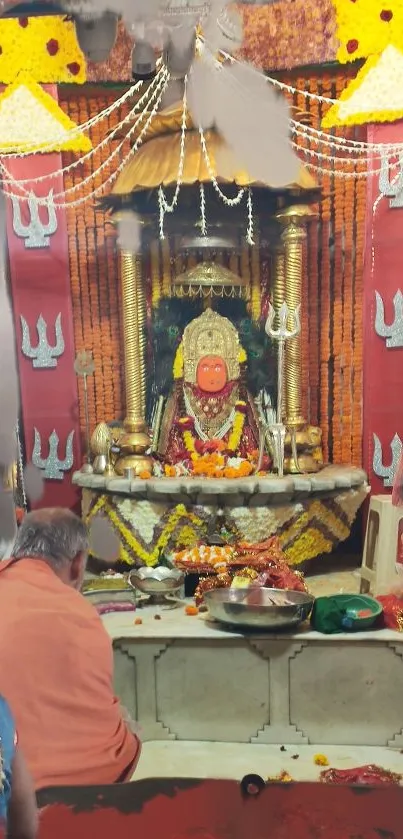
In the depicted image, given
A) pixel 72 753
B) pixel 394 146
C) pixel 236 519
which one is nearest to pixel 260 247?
pixel 394 146

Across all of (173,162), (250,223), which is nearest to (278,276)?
(250,223)

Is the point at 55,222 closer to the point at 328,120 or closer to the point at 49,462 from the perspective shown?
the point at 49,462

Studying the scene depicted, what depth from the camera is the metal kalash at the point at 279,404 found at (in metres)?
2.20

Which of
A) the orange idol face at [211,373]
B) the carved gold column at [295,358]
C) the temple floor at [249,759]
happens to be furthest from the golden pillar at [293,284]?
the temple floor at [249,759]

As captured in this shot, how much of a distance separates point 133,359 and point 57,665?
0.98 m

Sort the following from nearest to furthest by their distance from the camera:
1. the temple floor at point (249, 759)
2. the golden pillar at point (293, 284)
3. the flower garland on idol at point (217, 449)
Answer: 1. the temple floor at point (249, 759)
2. the golden pillar at point (293, 284)
3. the flower garland on idol at point (217, 449)

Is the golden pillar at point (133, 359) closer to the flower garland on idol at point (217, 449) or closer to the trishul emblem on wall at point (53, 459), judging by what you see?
the trishul emblem on wall at point (53, 459)

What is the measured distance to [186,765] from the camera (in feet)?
4.85

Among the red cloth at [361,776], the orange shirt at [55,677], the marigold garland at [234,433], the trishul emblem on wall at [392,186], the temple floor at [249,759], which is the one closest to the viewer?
the orange shirt at [55,677]

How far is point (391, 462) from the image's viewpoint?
2.51m

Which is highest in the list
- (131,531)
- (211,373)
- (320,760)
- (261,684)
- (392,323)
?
(392,323)

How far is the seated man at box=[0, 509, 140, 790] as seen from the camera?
1030 millimetres

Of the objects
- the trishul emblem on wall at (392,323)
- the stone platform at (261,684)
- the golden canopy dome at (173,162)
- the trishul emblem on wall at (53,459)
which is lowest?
the stone platform at (261,684)

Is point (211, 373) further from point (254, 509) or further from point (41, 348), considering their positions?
point (41, 348)
